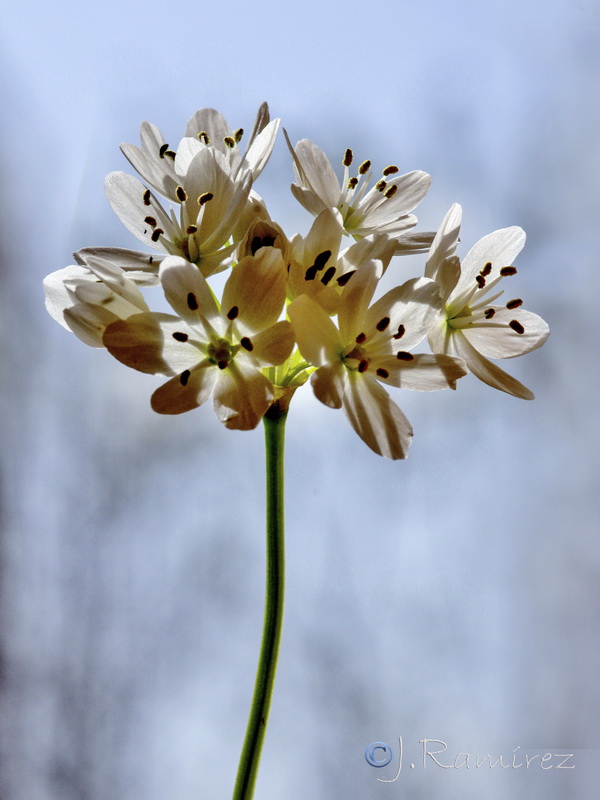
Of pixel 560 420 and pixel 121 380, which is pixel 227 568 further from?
pixel 560 420

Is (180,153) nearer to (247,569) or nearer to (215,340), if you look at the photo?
(215,340)

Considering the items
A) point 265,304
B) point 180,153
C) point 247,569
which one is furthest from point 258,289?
point 247,569

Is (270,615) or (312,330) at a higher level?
(312,330)

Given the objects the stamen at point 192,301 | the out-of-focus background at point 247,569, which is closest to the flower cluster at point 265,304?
the stamen at point 192,301
